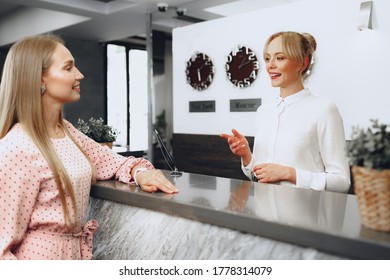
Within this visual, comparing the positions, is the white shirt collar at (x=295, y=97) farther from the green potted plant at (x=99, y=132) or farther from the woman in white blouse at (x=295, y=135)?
the green potted plant at (x=99, y=132)

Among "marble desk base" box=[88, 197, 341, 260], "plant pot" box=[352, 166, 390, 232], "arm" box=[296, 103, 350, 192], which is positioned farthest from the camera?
"arm" box=[296, 103, 350, 192]

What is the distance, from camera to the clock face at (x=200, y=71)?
17.6 feet

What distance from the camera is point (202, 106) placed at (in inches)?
216

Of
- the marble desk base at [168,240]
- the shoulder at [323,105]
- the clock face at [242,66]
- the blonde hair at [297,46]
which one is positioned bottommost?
the marble desk base at [168,240]

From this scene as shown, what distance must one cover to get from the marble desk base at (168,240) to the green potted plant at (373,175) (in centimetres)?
15

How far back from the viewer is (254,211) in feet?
4.04

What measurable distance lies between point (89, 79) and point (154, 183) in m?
8.24

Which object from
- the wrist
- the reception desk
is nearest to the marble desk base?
the reception desk

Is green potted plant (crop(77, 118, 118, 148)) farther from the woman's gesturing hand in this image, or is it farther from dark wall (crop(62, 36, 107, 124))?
dark wall (crop(62, 36, 107, 124))

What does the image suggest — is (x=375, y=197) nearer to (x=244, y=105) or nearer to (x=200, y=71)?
(x=244, y=105)

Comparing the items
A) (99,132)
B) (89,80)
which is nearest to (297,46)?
(99,132)

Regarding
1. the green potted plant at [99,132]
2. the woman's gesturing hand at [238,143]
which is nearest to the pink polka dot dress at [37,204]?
the woman's gesturing hand at [238,143]

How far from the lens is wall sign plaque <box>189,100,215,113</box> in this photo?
5.38 metres

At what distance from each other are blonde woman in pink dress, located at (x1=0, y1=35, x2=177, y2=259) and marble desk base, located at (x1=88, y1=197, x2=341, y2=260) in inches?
5.1
